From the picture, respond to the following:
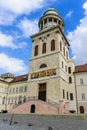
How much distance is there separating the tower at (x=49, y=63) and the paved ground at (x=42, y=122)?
30.6ft

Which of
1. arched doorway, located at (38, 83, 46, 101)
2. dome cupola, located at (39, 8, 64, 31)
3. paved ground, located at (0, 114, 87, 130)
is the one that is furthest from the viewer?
dome cupola, located at (39, 8, 64, 31)

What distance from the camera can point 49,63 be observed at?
35.2 meters

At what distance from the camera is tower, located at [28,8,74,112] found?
31922 millimetres

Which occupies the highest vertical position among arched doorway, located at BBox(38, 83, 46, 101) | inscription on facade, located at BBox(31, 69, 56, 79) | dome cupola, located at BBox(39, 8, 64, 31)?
dome cupola, located at BBox(39, 8, 64, 31)

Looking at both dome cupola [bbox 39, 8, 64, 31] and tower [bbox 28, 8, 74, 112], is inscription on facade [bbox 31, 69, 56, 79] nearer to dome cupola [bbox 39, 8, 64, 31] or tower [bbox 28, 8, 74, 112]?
tower [bbox 28, 8, 74, 112]

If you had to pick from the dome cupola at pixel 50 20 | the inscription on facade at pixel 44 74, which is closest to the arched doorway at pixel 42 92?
the inscription on facade at pixel 44 74

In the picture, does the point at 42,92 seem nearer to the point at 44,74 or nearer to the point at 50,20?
the point at 44,74

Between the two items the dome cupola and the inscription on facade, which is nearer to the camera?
the inscription on facade

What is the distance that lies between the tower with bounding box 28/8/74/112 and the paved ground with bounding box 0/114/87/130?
9333 millimetres

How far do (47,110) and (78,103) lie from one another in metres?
10.4

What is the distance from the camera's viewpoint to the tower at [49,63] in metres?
31.9

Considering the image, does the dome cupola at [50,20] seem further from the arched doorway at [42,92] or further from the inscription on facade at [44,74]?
the arched doorway at [42,92]

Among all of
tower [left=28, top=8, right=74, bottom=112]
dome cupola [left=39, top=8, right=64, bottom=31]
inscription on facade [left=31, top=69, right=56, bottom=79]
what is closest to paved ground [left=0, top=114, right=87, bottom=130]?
tower [left=28, top=8, right=74, bottom=112]

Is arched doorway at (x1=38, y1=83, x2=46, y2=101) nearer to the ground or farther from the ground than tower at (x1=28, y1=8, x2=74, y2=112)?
nearer to the ground
